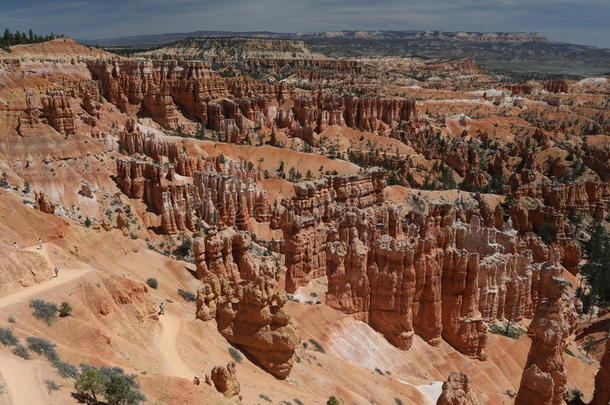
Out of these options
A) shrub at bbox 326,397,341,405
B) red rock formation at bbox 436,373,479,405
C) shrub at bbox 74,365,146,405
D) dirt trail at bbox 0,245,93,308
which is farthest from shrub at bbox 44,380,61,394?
red rock formation at bbox 436,373,479,405

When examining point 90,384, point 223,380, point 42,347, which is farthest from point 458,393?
point 42,347

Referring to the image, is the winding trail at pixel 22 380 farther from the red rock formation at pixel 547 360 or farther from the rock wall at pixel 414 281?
the rock wall at pixel 414 281

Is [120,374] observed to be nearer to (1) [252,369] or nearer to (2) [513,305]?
(1) [252,369]

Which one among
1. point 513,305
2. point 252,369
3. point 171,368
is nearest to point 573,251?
point 513,305

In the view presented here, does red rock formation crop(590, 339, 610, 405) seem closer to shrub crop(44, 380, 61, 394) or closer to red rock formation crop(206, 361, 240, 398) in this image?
red rock formation crop(206, 361, 240, 398)

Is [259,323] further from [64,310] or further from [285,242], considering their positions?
[285,242]

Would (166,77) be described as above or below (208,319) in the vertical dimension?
above
